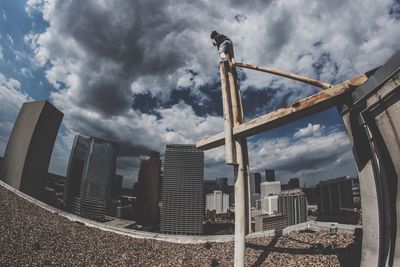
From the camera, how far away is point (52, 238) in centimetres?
1366

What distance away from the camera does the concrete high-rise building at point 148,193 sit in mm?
139375

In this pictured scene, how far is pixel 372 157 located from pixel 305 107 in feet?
4.07

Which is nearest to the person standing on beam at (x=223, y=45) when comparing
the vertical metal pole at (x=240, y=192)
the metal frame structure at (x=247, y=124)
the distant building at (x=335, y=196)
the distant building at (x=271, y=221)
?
the metal frame structure at (x=247, y=124)

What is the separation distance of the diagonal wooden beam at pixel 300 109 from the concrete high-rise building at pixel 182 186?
14027 centimetres

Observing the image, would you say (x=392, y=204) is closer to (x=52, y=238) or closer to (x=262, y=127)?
(x=262, y=127)

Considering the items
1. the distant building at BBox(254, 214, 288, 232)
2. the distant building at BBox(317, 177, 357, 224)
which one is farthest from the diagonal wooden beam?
the distant building at BBox(254, 214, 288, 232)

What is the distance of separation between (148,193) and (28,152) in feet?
226

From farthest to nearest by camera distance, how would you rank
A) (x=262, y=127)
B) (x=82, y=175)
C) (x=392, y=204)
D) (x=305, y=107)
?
(x=82, y=175), (x=262, y=127), (x=305, y=107), (x=392, y=204)

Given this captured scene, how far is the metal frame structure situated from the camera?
3.62 meters

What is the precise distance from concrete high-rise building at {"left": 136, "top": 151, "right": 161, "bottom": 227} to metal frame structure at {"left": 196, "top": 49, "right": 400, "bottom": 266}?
13592 centimetres

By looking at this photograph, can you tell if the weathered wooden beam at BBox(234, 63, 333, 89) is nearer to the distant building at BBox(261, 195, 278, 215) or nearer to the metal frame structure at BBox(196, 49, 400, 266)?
the metal frame structure at BBox(196, 49, 400, 266)

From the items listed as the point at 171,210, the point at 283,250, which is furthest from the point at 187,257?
the point at 171,210

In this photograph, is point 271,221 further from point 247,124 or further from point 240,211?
point 247,124

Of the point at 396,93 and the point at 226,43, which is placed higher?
the point at 226,43
